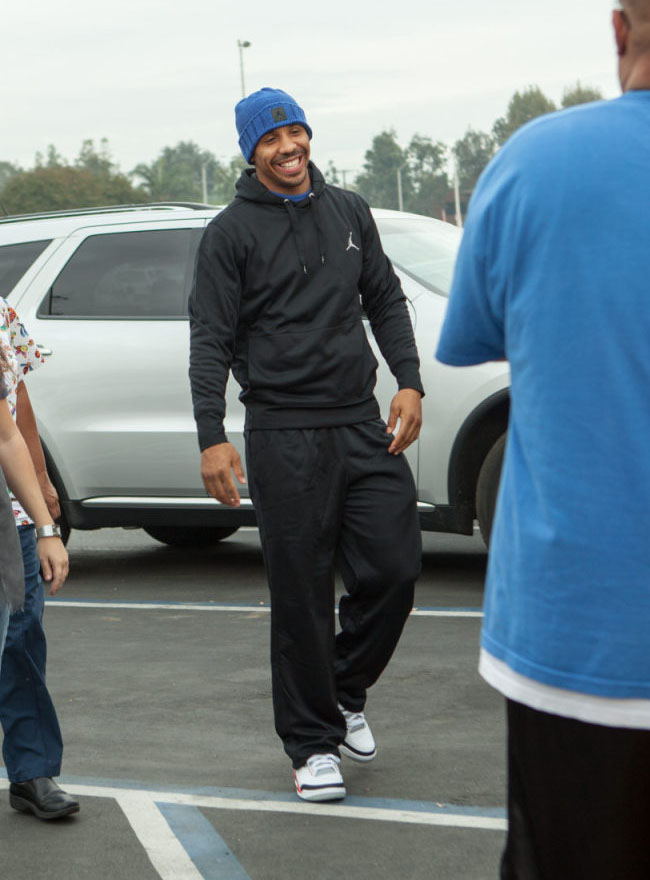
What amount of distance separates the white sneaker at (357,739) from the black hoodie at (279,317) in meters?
0.91

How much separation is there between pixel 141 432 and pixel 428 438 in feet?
5.15

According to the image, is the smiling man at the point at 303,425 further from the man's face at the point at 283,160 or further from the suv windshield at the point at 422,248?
the suv windshield at the point at 422,248

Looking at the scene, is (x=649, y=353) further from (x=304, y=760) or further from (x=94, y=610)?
(x=94, y=610)

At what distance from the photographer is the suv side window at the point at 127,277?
7789mm

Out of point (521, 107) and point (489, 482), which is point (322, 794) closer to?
point (489, 482)

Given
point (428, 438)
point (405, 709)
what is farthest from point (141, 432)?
point (405, 709)

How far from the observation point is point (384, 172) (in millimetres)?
→ 171875

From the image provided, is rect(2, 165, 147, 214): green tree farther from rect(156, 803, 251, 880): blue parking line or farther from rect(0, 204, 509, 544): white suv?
rect(156, 803, 251, 880): blue parking line

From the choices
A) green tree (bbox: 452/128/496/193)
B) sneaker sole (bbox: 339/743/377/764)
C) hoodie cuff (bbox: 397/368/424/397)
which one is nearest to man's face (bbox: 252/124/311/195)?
hoodie cuff (bbox: 397/368/424/397)

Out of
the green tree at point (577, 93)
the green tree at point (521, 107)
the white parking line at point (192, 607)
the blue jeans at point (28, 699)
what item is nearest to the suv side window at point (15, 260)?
the white parking line at point (192, 607)

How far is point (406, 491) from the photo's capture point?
4477 millimetres

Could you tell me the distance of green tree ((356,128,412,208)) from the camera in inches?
6334

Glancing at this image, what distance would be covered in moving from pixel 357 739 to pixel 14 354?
60.8 inches

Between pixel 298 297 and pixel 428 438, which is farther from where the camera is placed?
pixel 428 438
